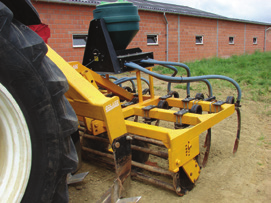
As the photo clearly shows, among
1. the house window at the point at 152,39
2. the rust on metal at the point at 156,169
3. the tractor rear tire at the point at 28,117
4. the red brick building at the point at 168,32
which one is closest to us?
the tractor rear tire at the point at 28,117

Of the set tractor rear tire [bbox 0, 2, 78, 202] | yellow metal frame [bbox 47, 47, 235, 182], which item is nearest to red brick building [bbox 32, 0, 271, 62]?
yellow metal frame [bbox 47, 47, 235, 182]

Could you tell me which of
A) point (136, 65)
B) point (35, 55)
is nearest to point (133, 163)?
point (136, 65)

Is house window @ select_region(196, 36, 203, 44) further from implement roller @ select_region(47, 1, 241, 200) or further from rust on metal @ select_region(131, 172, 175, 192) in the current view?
rust on metal @ select_region(131, 172, 175, 192)

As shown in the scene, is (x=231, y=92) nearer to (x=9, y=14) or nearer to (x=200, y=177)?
(x=200, y=177)

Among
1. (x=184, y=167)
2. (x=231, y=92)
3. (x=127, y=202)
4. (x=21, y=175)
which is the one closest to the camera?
(x=21, y=175)

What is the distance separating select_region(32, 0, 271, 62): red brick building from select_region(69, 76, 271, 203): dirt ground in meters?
7.19

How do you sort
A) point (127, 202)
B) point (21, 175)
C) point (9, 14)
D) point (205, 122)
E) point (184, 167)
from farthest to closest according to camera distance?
point (205, 122) → point (184, 167) → point (127, 202) → point (21, 175) → point (9, 14)

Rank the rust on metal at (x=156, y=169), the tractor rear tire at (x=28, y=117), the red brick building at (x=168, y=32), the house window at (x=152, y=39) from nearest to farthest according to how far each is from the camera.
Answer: the tractor rear tire at (x=28, y=117), the rust on metal at (x=156, y=169), the red brick building at (x=168, y=32), the house window at (x=152, y=39)

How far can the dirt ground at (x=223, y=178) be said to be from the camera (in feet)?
8.20

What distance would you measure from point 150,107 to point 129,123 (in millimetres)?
472

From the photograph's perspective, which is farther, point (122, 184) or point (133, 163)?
point (133, 163)

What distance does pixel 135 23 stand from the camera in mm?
3098

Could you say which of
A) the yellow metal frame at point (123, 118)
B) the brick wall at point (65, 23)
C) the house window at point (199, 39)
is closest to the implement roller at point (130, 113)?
Answer: the yellow metal frame at point (123, 118)

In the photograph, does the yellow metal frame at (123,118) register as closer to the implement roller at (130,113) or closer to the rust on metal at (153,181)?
the implement roller at (130,113)
